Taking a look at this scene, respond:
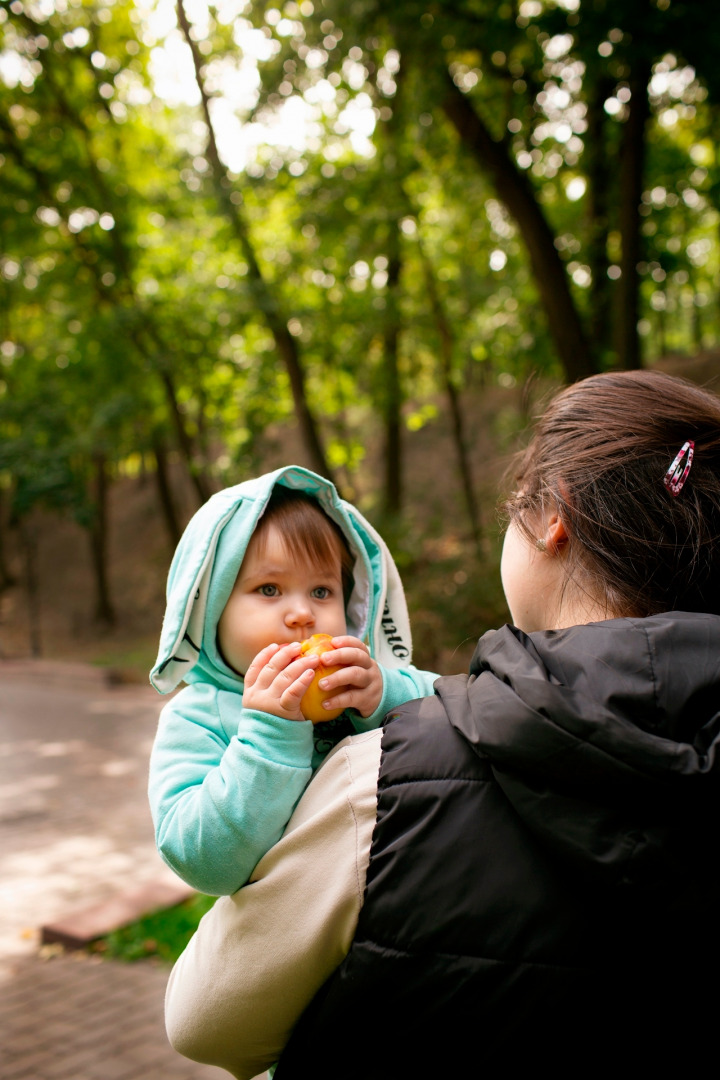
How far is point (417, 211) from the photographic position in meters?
11.8

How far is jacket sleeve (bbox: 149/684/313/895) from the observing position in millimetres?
1393

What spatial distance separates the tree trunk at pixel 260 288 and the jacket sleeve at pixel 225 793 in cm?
916

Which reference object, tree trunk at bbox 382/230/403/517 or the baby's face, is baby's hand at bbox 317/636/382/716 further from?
tree trunk at bbox 382/230/403/517

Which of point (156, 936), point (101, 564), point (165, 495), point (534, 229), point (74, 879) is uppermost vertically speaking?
point (534, 229)

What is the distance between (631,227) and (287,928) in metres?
7.59

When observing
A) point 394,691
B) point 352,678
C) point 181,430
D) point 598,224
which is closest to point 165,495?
point 181,430

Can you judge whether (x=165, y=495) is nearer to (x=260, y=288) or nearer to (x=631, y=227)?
(x=260, y=288)

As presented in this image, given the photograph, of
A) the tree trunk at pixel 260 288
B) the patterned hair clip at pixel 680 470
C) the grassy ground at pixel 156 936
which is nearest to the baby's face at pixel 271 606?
the patterned hair clip at pixel 680 470

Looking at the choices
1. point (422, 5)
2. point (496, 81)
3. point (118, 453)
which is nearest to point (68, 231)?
point (118, 453)

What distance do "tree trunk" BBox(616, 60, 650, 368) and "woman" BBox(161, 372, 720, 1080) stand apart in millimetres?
6783

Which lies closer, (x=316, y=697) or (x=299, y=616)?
(x=316, y=697)

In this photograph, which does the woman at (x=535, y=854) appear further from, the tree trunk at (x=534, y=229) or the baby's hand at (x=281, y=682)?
the tree trunk at (x=534, y=229)

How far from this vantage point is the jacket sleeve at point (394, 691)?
1.71 m

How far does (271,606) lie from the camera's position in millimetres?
1846
